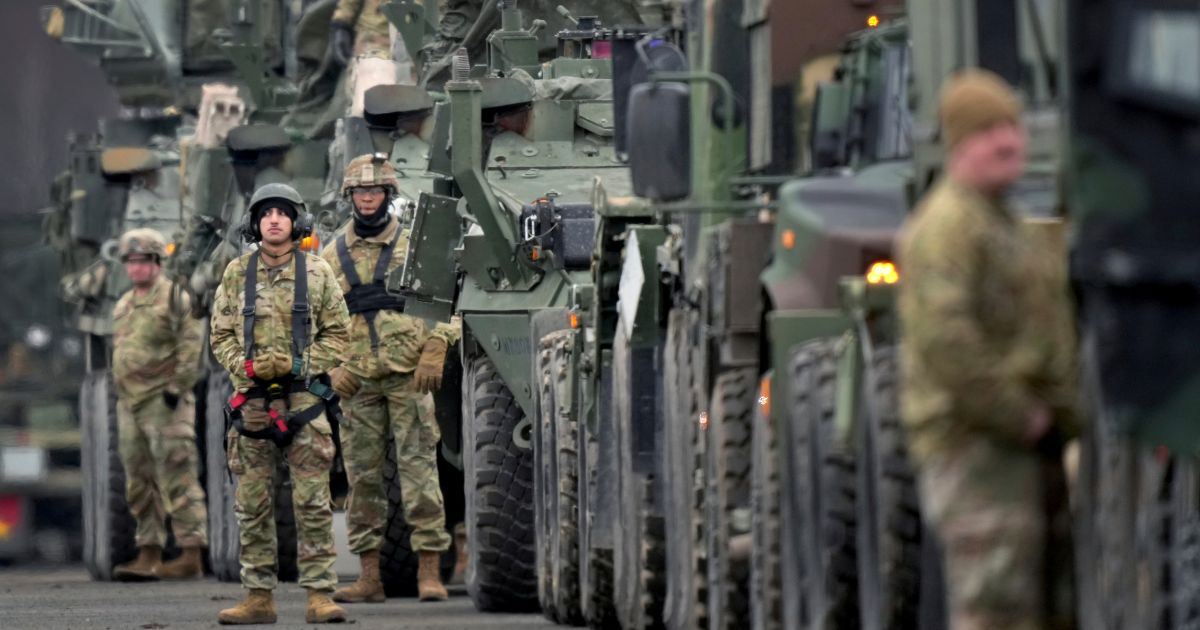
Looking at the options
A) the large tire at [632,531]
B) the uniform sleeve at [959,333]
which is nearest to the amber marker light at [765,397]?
the large tire at [632,531]

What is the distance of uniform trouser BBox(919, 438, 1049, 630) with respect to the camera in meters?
8.24

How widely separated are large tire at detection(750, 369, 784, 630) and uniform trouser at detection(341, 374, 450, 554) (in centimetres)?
680

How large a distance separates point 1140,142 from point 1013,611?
1.10m

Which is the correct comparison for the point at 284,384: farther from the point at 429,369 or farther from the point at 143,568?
the point at 143,568

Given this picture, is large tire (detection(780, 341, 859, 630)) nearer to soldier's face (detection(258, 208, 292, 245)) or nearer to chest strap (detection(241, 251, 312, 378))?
chest strap (detection(241, 251, 312, 378))

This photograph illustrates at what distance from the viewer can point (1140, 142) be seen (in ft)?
25.8

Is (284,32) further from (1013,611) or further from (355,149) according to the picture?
(1013,611)

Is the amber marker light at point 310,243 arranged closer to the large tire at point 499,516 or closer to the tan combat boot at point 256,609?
the large tire at point 499,516

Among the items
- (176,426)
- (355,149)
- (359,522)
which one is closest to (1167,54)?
(359,522)

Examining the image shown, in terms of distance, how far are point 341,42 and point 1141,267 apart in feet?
71.4

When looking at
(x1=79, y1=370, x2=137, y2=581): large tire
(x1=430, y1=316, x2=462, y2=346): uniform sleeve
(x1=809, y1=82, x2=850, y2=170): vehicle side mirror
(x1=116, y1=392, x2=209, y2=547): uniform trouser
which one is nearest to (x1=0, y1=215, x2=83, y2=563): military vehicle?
(x1=79, y1=370, x2=137, y2=581): large tire

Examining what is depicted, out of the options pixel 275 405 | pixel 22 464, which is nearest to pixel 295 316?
pixel 275 405

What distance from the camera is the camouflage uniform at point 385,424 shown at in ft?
59.0

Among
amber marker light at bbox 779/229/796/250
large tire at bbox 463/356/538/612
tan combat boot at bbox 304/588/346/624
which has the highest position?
amber marker light at bbox 779/229/796/250
